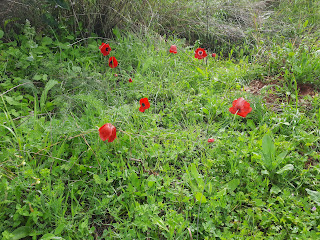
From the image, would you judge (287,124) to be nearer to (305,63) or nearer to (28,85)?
(305,63)

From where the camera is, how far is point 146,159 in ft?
6.23

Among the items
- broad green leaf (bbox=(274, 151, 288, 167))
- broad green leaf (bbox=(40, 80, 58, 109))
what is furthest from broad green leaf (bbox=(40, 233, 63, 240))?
broad green leaf (bbox=(274, 151, 288, 167))

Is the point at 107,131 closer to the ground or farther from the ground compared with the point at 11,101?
farther from the ground

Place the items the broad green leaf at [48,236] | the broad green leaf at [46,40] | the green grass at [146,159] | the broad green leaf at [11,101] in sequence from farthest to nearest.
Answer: the broad green leaf at [46,40] → the broad green leaf at [11,101] → the green grass at [146,159] → the broad green leaf at [48,236]

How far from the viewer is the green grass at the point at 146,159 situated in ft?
4.82

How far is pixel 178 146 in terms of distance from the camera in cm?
192

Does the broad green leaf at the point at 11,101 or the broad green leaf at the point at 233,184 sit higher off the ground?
the broad green leaf at the point at 11,101

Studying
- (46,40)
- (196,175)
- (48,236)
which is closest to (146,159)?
(196,175)

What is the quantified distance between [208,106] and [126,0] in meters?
1.67

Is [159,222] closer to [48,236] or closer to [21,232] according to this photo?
[48,236]

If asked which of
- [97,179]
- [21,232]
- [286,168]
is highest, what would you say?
[286,168]

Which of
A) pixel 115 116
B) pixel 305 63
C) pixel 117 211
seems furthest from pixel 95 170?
pixel 305 63

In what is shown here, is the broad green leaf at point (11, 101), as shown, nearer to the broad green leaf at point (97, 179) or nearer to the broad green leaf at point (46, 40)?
the broad green leaf at point (46, 40)

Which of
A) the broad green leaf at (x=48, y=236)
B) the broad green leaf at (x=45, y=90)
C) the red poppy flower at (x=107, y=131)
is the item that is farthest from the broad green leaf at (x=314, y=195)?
the broad green leaf at (x=45, y=90)
